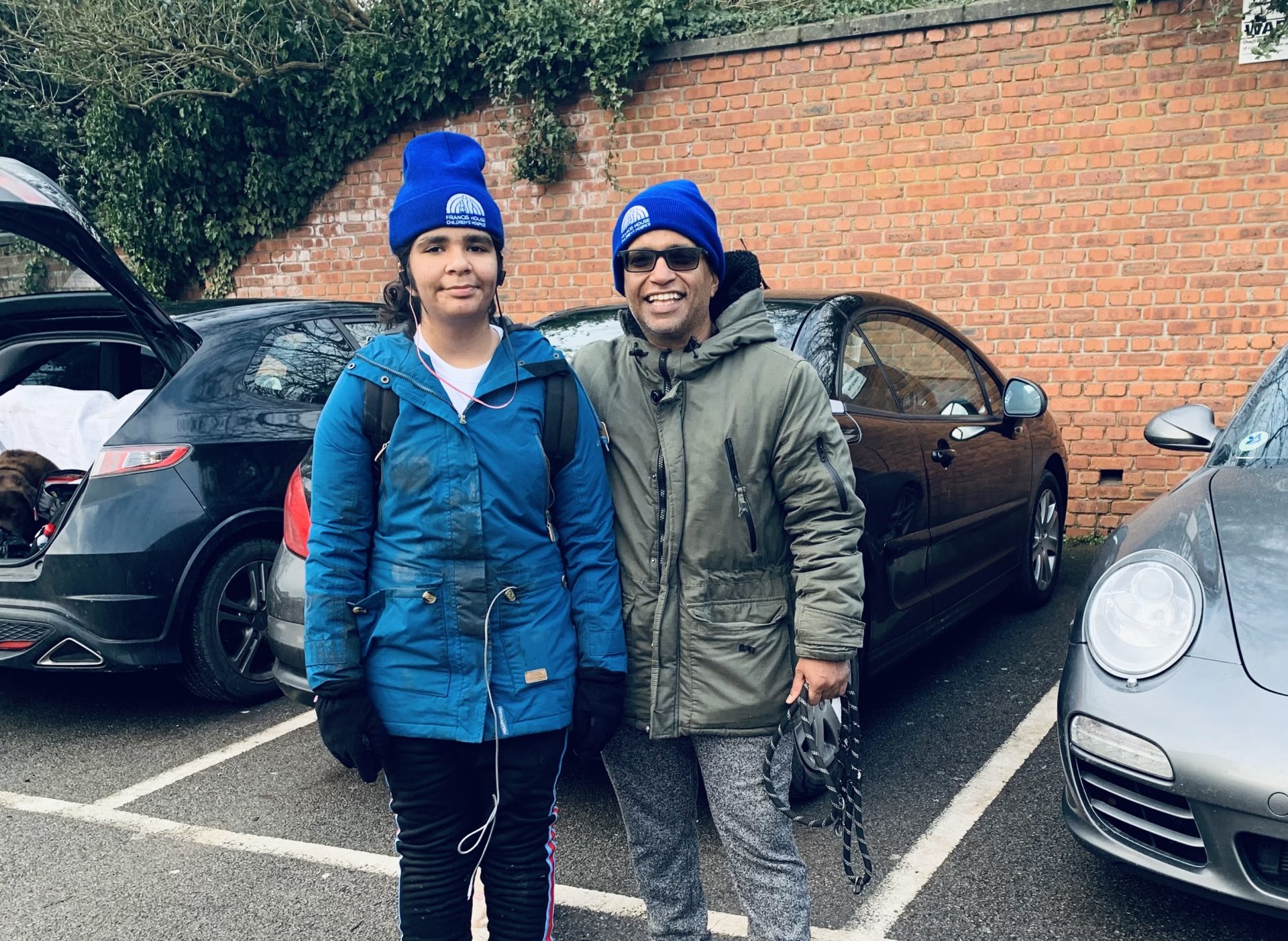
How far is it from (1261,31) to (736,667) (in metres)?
5.99

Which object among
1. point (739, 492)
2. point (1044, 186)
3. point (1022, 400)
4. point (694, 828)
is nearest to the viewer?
point (739, 492)

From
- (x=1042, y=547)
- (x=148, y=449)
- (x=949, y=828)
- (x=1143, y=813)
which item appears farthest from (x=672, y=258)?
(x=1042, y=547)

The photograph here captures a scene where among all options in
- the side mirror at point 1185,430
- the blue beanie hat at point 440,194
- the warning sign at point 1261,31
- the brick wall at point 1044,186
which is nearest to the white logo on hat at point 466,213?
the blue beanie hat at point 440,194

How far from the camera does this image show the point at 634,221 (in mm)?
2049

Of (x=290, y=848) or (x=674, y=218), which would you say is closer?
(x=674, y=218)

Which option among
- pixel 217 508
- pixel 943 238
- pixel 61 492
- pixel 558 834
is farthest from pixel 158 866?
pixel 943 238

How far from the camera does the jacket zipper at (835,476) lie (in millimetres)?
1982

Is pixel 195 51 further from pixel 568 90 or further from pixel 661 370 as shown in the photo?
pixel 661 370

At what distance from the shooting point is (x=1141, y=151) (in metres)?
6.57

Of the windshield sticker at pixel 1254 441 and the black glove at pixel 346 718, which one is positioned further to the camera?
the windshield sticker at pixel 1254 441

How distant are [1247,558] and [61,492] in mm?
4262

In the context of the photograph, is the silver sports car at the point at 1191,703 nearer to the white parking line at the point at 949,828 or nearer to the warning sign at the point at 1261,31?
the white parking line at the point at 949,828

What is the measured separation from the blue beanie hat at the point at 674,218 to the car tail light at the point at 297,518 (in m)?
1.73

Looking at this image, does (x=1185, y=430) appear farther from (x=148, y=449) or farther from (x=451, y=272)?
(x=148, y=449)
